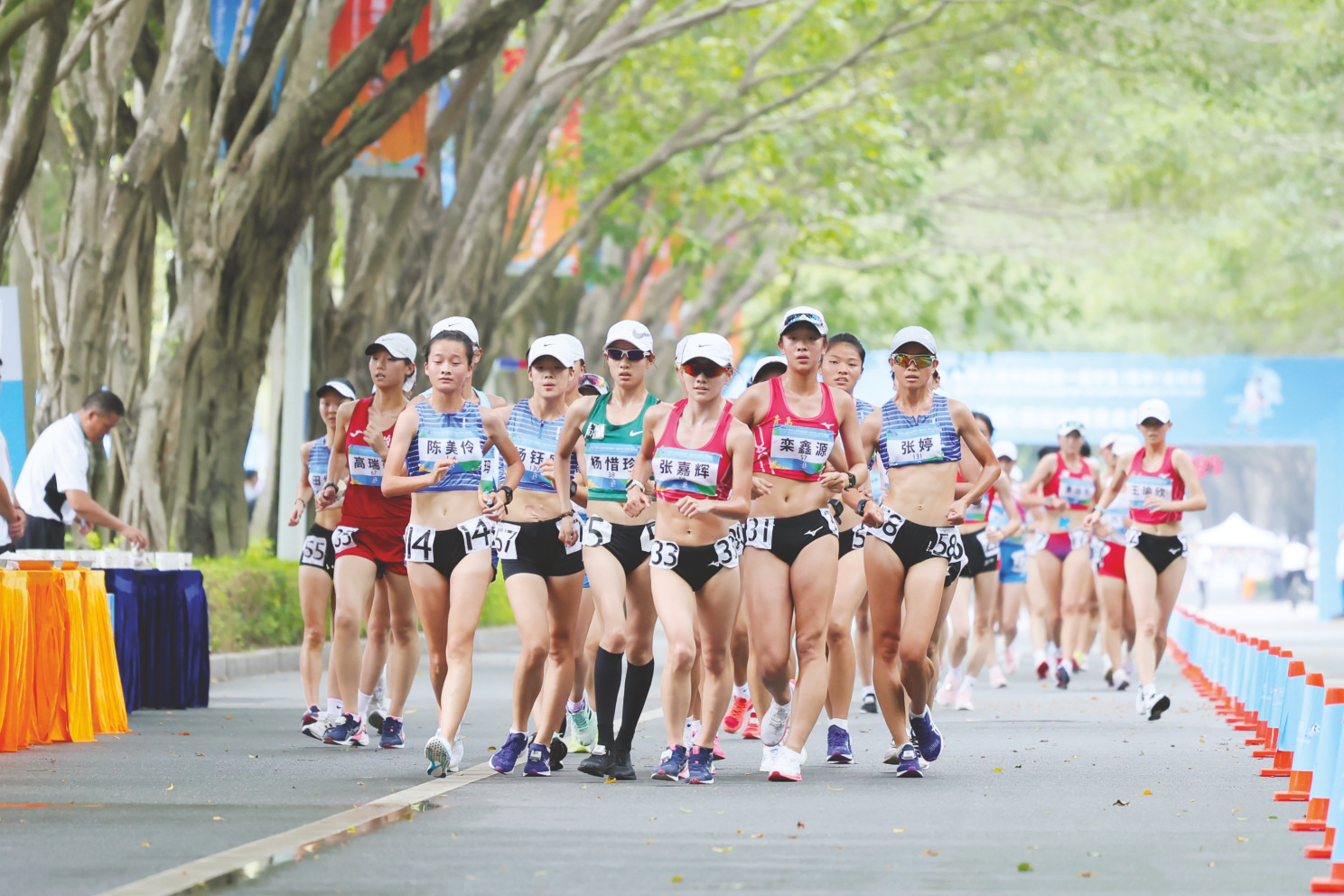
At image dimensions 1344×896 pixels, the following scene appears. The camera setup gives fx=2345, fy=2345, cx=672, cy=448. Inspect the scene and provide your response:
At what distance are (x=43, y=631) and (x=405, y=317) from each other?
12.1 meters

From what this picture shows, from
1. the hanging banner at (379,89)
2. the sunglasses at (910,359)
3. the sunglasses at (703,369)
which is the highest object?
the hanging banner at (379,89)

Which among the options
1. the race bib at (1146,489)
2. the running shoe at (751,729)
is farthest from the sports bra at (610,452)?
the race bib at (1146,489)

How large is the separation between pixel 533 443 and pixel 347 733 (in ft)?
7.56

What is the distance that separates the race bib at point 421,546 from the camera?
433 inches

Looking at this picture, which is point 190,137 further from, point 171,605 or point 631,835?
point 631,835

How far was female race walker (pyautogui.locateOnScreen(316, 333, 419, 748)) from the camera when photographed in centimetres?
1231

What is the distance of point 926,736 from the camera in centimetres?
1124

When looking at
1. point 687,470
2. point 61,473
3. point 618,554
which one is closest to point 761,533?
point 687,470

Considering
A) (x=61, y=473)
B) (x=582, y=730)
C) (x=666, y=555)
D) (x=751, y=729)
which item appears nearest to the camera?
(x=666, y=555)

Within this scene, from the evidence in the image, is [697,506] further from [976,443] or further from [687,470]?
[976,443]

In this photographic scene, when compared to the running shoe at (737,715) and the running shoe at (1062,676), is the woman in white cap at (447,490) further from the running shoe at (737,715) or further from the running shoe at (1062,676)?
the running shoe at (1062,676)

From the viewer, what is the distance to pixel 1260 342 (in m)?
61.2

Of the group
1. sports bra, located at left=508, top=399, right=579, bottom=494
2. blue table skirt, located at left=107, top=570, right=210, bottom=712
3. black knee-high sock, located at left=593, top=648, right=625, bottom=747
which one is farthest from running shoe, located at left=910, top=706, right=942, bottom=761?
blue table skirt, located at left=107, top=570, right=210, bottom=712

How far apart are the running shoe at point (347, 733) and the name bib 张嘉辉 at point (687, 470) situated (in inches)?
117
